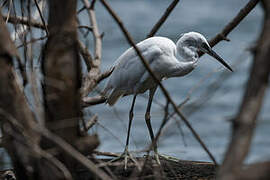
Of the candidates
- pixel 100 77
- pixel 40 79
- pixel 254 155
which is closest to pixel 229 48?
pixel 254 155

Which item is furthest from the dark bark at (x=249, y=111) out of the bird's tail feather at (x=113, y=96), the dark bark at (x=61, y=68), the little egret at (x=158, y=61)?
the bird's tail feather at (x=113, y=96)

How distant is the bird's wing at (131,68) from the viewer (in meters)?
3.61

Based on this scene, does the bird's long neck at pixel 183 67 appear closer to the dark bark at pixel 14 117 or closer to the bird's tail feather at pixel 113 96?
the bird's tail feather at pixel 113 96

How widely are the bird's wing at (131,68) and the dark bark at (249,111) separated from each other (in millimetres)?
2244

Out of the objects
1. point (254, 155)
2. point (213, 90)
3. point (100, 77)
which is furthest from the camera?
point (254, 155)

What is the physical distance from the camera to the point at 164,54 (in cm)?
366

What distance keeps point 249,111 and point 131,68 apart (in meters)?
2.31

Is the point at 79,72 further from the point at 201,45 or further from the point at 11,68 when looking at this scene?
the point at 201,45

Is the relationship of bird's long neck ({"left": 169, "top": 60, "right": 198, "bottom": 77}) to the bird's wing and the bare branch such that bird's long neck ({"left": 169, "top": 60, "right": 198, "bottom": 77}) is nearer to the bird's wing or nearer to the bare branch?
the bird's wing

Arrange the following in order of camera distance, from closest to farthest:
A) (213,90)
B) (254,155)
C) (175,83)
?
(213,90)
(254,155)
(175,83)

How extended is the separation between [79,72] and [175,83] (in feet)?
23.7

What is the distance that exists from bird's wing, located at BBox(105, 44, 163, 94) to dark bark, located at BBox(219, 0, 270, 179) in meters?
2.24

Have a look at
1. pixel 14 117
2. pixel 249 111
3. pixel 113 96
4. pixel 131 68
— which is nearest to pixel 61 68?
pixel 14 117

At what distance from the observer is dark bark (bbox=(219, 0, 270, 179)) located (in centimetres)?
133
